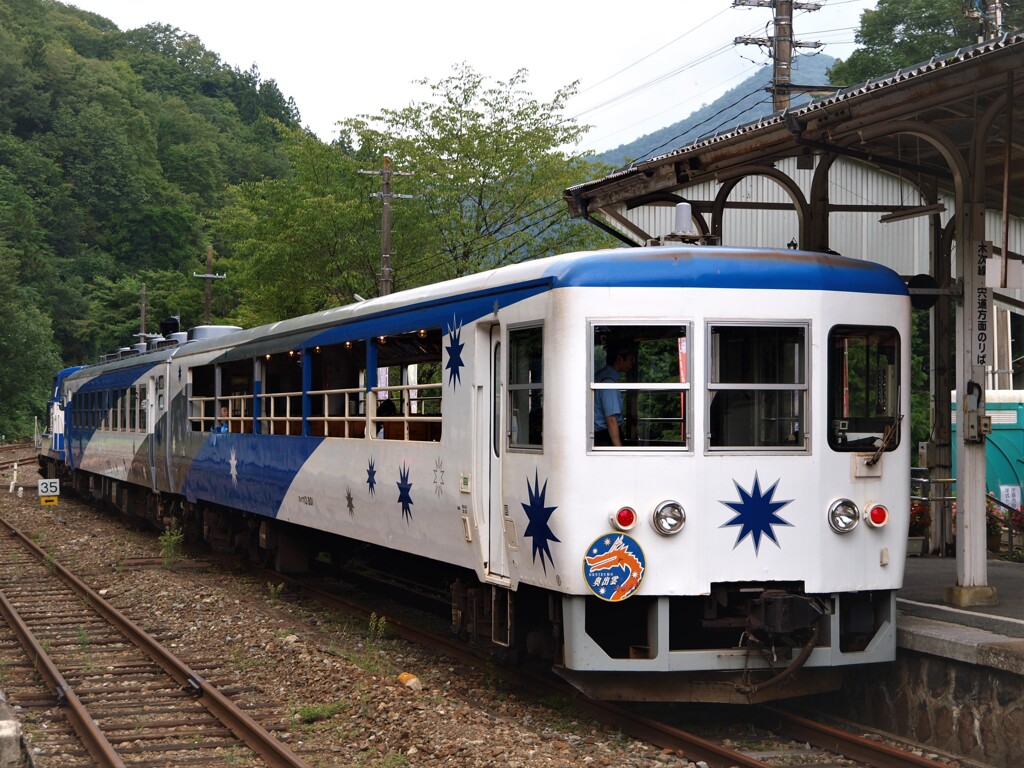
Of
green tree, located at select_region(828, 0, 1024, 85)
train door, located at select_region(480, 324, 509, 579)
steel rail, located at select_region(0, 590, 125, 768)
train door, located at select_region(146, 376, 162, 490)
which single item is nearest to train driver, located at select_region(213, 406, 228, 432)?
steel rail, located at select_region(0, 590, 125, 768)

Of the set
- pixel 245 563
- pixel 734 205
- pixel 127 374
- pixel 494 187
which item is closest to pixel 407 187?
pixel 494 187

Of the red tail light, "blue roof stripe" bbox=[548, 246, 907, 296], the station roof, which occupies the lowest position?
the red tail light

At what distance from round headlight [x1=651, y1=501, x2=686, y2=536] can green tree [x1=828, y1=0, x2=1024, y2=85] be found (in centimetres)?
3464

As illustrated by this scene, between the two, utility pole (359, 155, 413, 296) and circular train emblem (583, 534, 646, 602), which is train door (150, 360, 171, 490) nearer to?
utility pole (359, 155, 413, 296)

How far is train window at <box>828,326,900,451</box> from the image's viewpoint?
7.76m

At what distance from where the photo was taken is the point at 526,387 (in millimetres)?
8039

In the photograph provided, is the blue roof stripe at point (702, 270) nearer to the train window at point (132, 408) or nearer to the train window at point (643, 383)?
the train window at point (643, 383)

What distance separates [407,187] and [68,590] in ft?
45.5

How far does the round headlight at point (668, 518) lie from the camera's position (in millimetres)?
7465

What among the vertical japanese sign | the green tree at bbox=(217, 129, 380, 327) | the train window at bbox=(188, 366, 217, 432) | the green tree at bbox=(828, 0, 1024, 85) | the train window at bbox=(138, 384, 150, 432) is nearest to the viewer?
the vertical japanese sign

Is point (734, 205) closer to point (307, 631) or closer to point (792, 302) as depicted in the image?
point (792, 302)

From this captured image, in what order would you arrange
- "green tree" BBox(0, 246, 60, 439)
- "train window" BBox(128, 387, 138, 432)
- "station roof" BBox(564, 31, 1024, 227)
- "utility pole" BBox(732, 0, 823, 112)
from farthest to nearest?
"green tree" BBox(0, 246, 60, 439)
"train window" BBox(128, 387, 138, 432)
"utility pole" BBox(732, 0, 823, 112)
"station roof" BBox(564, 31, 1024, 227)

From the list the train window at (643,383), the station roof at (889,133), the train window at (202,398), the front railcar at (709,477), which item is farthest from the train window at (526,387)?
the train window at (202,398)

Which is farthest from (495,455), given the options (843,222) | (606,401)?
(843,222)
